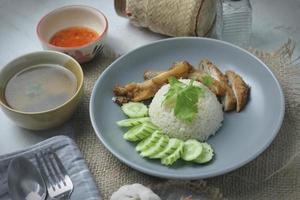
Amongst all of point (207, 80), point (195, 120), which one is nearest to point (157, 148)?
point (195, 120)

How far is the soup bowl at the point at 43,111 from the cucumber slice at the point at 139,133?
145mm

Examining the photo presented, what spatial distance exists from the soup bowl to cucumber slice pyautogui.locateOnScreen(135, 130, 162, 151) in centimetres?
18

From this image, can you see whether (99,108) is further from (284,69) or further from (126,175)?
(284,69)

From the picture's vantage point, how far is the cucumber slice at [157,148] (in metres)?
0.97

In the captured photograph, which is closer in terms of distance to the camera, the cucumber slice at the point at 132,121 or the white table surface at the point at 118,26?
the cucumber slice at the point at 132,121

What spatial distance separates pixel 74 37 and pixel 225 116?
473 mm

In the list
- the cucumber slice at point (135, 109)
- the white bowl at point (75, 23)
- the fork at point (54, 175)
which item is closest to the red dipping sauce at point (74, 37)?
the white bowl at point (75, 23)

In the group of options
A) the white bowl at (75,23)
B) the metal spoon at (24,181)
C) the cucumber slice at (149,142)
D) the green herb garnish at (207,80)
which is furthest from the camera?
the white bowl at (75,23)

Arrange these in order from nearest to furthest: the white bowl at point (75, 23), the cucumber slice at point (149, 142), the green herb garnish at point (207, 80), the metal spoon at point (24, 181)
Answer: the metal spoon at point (24, 181) < the cucumber slice at point (149, 142) < the green herb garnish at point (207, 80) < the white bowl at point (75, 23)

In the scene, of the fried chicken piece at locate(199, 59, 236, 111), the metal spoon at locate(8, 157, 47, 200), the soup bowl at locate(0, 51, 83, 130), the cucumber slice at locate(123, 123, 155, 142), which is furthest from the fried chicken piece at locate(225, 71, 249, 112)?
the metal spoon at locate(8, 157, 47, 200)

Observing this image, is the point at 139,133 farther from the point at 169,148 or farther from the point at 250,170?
the point at 250,170

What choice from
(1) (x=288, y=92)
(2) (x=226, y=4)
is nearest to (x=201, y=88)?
(1) (x=288, y=92)

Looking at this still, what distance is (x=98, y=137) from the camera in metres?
1.02

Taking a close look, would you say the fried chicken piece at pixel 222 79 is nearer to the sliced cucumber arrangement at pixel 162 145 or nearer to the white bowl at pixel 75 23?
the sliced cucumber arrangement at pixel 162 145
